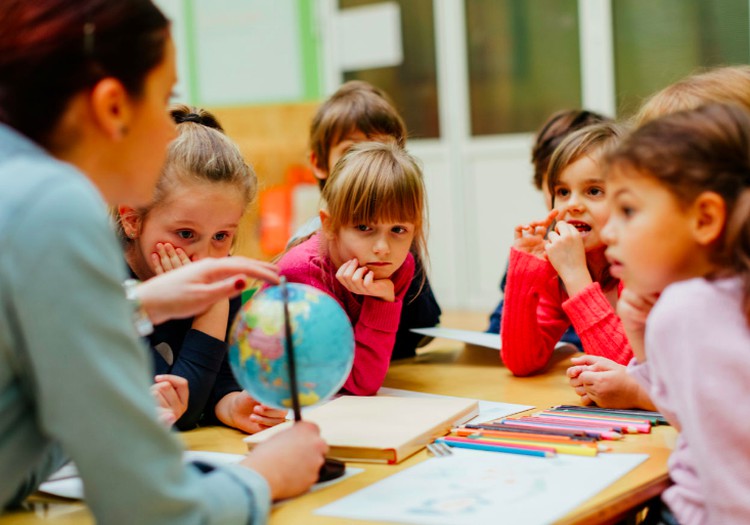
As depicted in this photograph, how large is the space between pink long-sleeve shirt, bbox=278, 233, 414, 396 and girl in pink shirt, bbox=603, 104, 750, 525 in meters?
0.71

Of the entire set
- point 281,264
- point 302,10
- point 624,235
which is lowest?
point 281,264

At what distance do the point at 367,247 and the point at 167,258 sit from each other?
1.38 ft

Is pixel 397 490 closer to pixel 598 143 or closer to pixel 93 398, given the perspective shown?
pixel 93 398

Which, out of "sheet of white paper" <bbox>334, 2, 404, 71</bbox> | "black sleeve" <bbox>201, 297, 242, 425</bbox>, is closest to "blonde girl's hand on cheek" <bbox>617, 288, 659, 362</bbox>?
"black sleeve" <bbox>201, 297, 242, 425</bbox>

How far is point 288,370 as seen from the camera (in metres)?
1.32

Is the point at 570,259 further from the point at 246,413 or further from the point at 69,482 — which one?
the point at 69,482

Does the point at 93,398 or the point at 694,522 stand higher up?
the point at 93,398

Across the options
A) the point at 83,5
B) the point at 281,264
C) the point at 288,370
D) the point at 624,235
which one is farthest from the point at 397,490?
the point at 281,264

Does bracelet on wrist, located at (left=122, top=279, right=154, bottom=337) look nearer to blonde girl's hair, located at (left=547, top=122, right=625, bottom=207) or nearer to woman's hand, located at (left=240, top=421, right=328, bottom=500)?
woman's hand, located at (left=240, top=421, right=328, bottom=500)

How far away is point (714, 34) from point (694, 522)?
4.70 metres

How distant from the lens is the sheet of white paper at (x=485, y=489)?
45.3 inches

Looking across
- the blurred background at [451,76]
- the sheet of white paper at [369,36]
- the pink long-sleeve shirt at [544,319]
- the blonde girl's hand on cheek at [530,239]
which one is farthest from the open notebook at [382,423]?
the sheet of white paper at [369,36]

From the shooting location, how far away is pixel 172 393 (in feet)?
5.45

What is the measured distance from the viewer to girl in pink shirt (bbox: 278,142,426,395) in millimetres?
1942
